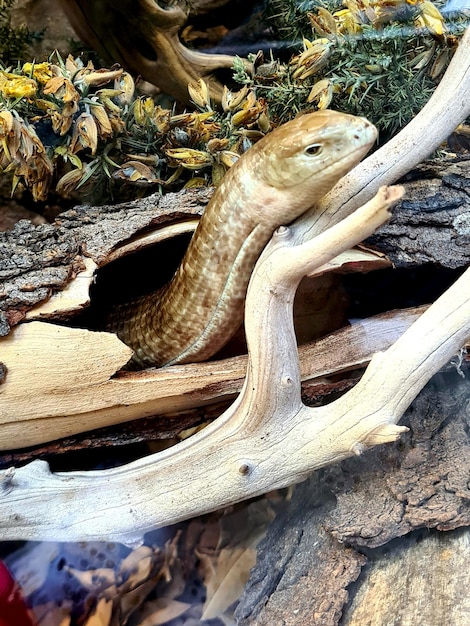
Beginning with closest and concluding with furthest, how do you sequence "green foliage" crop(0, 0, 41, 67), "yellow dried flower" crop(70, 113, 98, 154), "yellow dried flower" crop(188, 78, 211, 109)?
"yellow dried flower" crop(70, 113, 98, 154)
"yellow dried flower" crop(188, 78, 211, 109)
"green foliage" crop(0, 0, 41, 67)

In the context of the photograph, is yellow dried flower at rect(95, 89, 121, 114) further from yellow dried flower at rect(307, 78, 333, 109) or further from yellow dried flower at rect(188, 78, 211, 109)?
yellow dried flower at rect(307, 78, 333, 109)

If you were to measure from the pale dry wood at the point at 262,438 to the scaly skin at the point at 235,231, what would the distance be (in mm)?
82

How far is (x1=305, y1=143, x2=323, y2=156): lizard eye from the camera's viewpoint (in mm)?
832

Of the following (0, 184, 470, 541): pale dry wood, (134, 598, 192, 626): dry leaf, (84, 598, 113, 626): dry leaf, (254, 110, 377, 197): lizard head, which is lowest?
(134, 598, 192, 626): dry leaf

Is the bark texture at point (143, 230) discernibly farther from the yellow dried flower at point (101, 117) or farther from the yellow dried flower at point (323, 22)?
the yellow dried flower at point (323, 22)

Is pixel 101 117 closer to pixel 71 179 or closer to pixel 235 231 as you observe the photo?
pixel 71 179

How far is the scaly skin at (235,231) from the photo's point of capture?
2.72 feet

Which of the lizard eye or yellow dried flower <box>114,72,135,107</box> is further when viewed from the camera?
yellow dried flower <box>114,72,135,107</box>

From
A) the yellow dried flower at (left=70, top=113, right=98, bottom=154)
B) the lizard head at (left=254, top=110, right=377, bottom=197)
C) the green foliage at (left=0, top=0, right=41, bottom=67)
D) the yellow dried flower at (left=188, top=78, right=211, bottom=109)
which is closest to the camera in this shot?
the lizard head at (left=254, top=110, right=377, bottom=197)

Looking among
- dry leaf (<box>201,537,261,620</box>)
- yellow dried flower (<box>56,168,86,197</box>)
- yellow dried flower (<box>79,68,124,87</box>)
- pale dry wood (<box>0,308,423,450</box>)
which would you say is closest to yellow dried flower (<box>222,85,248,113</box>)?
yellow dried flower (<box>79,68,124,87</box>)

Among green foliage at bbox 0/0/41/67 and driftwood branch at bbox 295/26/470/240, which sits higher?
green foliage at bbox 0/0/41/67

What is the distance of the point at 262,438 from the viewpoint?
898mm

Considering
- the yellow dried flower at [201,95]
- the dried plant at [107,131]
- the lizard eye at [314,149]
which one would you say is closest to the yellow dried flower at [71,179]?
the dried plant at [107,131]

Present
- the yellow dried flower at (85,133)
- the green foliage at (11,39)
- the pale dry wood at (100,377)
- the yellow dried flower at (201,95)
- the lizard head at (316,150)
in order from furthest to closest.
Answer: the green foliage at (11,39), the yellow dried flower at (201,95), the yellow dried flower at (85,133), the pale dry wood at (100,377), the lizard head at (316,150)
